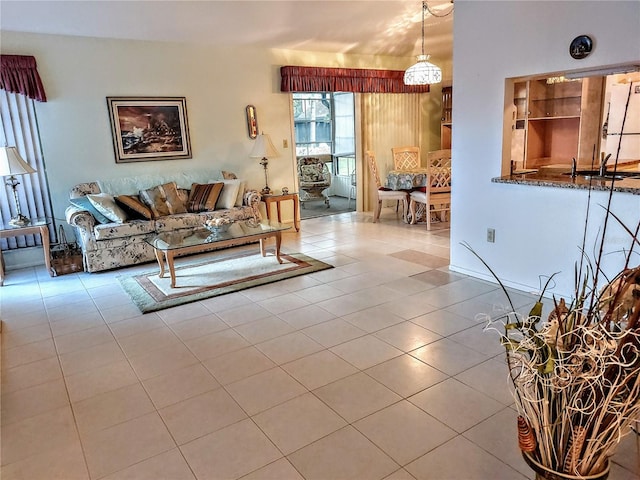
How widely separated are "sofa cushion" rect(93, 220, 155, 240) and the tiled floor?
689 mm

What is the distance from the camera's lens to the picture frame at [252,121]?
20.1ft

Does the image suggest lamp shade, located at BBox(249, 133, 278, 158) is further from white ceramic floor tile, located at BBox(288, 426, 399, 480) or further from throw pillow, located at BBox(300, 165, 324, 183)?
white ceramic floor tile, located at BBox(288, 426, 399, 480)

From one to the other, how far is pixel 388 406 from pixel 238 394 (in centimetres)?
79

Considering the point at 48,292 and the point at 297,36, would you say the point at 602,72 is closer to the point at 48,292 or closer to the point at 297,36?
the point at 297,36

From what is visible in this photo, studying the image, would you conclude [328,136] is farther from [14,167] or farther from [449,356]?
[449,356]

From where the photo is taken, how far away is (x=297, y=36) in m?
5.75

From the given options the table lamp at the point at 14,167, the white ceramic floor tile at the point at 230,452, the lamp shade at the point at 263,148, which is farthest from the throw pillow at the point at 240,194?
the white ceramic floor tile at the point at 230,452

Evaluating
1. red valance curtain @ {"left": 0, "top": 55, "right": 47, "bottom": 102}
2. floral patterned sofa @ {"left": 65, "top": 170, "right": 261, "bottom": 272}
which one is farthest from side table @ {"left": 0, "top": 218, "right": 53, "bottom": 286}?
red valance curtain @ {"left": 0, "top": 55, "right": 47, "bottom": 102}

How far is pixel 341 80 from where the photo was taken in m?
6.68

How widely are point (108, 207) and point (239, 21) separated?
8.10ft

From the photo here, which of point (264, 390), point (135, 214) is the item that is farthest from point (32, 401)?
point (135, 214)

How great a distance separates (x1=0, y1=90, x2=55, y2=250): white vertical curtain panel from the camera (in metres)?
4.72

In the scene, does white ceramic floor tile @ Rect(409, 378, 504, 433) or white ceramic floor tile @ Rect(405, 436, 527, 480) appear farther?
white ceramic floor tile @ Rect(409, 378, 504, 433)

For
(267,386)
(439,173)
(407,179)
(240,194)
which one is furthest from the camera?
(407,179)
